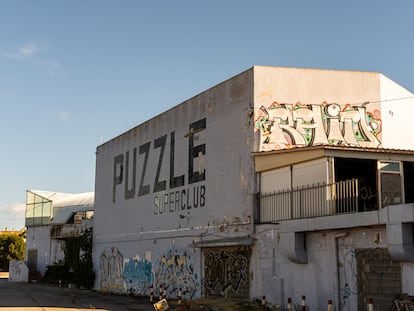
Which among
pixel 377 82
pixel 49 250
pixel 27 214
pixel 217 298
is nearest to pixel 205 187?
pixel 217 298

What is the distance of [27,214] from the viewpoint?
50969 millimetres

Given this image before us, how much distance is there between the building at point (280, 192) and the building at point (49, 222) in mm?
14076

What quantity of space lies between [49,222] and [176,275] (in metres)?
24.1

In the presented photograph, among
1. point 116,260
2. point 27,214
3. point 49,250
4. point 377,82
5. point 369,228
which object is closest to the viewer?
point 369,228

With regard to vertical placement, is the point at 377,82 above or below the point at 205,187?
above

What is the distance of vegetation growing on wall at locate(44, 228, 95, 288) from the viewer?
1494 inches

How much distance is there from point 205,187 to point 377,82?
850 cm

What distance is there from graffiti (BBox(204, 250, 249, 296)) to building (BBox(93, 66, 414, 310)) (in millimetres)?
42

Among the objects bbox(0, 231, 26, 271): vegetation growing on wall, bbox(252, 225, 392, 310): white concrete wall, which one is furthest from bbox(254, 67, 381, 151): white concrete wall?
bbox(0, 231, 26, 271): vegetation growing on wall

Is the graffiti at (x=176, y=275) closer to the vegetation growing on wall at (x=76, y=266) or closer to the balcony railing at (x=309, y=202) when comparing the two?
the balcony railing at (x=309, y=202)

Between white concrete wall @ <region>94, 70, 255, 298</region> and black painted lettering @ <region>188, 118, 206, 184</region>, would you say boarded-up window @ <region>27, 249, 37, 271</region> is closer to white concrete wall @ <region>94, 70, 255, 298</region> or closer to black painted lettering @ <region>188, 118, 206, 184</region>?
white concrete wall @ <region>94, 70, 255, 298</region>

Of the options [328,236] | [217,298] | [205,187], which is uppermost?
[205,187]

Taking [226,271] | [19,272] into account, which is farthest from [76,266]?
[226,271]

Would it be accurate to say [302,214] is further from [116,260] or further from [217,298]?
[116,260]
